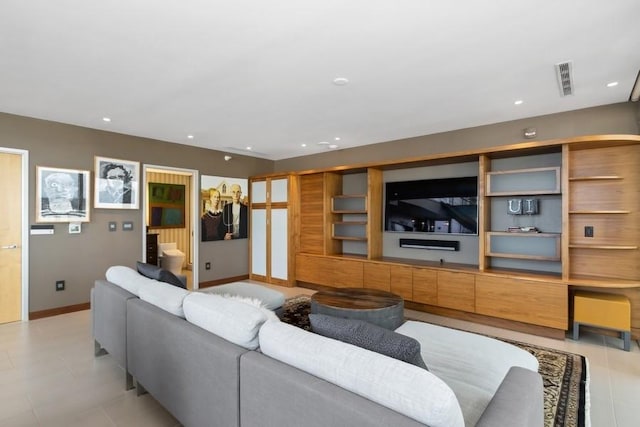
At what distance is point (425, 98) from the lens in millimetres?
3504

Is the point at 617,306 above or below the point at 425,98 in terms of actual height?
below

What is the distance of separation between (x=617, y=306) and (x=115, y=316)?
4603mm

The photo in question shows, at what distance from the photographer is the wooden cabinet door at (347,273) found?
5094 millimetres

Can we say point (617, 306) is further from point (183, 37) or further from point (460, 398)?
point (183, 37)

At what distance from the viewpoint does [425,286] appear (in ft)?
14.4

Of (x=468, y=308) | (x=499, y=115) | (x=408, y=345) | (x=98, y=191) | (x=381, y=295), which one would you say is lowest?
(x=468, y=308)

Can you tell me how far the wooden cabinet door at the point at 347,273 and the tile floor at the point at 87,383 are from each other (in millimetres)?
1804

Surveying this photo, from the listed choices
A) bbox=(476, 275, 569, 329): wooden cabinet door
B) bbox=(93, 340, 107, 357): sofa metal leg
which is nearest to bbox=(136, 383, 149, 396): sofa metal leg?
bbox=(93, 340, 107, 357): sofa metal leg

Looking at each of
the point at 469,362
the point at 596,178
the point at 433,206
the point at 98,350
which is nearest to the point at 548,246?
the point at 596,178

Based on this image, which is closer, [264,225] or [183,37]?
[183,37]

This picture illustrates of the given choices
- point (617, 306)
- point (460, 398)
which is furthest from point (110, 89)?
point (617, 306)

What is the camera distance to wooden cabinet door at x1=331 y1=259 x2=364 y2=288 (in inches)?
201

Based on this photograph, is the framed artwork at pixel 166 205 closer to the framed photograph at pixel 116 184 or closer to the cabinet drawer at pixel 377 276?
the framed photograph at pixel 116 184

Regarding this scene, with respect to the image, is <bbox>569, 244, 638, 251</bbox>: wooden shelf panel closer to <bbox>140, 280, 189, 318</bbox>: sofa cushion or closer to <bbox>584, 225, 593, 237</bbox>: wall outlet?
<bbox>584, 225, 593, 237</bbox>: wall outlet
